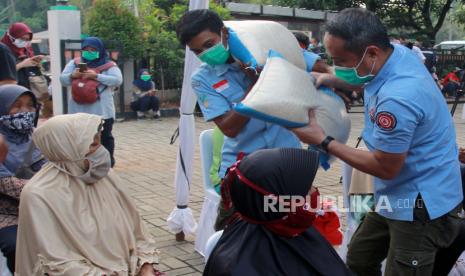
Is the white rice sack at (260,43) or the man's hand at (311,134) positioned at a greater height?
the white rice sack at (260,43)

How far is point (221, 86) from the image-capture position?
278 cm

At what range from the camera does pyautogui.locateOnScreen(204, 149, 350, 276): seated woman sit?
1.76m

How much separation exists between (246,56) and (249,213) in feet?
3.35

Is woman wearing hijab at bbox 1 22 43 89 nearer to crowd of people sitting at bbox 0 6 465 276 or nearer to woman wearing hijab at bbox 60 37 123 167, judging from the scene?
woman wearing hijab at bbox 60 37 123 167

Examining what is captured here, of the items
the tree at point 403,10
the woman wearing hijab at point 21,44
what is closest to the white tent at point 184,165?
the woman wearing hijab at point 21,44

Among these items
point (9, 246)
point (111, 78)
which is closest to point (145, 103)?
point (111, 78)

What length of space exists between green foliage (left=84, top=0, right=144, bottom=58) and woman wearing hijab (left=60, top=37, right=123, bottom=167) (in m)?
5.96

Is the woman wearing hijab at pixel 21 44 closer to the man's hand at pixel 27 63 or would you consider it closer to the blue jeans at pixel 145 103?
the man's hand at pixel 27 63

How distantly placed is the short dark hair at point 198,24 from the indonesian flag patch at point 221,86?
253 mm

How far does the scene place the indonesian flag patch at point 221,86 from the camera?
277cm

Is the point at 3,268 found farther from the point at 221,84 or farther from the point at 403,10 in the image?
the point at 403,10

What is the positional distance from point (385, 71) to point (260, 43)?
2.04ft

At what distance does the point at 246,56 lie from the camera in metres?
2.62

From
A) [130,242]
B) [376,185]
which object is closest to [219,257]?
[376,185]
